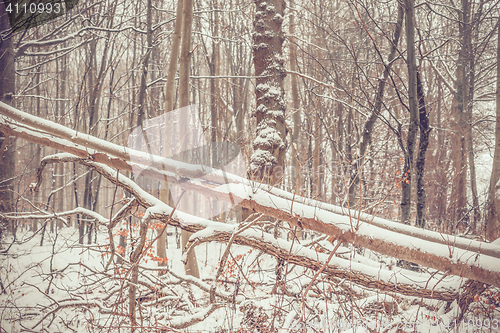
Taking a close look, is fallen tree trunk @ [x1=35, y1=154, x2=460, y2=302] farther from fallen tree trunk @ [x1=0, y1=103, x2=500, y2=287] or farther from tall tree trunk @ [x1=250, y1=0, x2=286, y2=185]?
tall tree trunk @ [x1=250, y1=0, x2=286, y2=185]

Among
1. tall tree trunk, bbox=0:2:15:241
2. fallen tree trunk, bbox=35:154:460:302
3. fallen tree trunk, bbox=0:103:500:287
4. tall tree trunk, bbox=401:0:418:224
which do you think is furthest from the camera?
tall tree trunk, bbox=0:2:15:241

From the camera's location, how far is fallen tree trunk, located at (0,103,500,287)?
8.06 ft

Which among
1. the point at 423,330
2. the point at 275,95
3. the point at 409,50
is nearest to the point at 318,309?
the point at 423,330

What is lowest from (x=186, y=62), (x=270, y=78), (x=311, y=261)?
(x=311, y=261)

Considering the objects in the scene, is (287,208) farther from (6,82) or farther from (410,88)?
(6,82)

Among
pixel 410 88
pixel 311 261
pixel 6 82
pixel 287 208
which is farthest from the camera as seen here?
pixel 6 82

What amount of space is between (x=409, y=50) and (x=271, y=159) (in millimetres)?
2938

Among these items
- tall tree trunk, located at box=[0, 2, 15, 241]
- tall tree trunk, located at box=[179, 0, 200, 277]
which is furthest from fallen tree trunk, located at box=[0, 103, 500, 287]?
tall tree trunk, located at box=[0, 2, 15, 241]

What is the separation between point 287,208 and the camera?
270 cm

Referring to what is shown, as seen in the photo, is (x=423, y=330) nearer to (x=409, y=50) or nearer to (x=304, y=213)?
(x=304, y=213)

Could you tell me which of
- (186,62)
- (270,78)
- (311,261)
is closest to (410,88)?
(270,78)

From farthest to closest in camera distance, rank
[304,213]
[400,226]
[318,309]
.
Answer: [318,309], [400,226], [304,213]

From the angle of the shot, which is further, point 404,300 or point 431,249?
point 404,300

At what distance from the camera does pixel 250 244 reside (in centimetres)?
322
